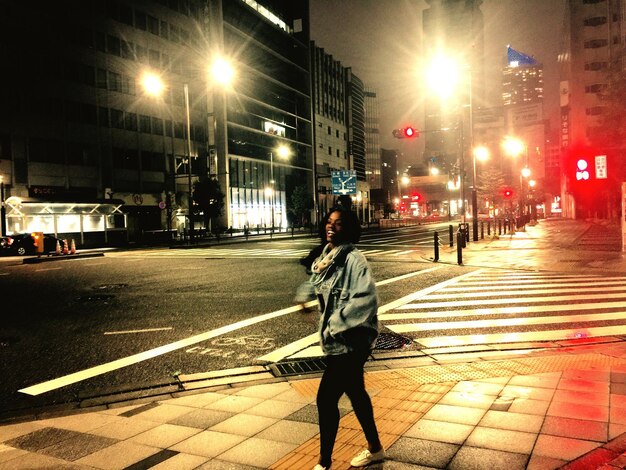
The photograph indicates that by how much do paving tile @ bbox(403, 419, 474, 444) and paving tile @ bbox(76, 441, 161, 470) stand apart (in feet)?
7.09

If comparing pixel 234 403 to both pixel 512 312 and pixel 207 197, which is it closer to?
pixel 512 312

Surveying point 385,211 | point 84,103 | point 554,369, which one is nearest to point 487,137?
point 385,211

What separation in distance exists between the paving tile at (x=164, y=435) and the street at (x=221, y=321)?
1.44m

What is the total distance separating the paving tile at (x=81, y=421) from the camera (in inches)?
181

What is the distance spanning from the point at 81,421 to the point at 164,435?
1.03 m

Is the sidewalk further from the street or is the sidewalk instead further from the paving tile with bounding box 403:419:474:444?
the street

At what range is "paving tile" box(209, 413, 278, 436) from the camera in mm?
4324

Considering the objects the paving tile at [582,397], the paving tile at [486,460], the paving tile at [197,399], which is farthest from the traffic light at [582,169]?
the paving tile at [197,399]

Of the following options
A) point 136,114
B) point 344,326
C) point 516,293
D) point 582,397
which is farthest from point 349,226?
point 136,114

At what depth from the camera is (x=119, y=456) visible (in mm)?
3943

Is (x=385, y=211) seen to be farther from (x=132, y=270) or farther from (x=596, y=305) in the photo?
(x=596, y=305)

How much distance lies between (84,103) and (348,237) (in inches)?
1883

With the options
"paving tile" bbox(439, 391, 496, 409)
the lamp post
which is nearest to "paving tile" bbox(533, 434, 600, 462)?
"paving tile" bbox(439, 391, 496, 409)

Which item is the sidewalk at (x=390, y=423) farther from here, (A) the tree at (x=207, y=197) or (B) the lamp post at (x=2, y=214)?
(A) the tree at (x=207, y=197)
